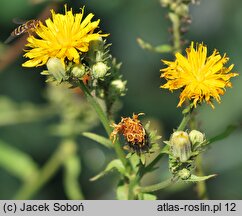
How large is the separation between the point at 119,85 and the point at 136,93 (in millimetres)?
2151

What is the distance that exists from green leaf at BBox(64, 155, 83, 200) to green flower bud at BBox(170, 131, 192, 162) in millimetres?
1314

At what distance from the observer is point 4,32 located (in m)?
4.92

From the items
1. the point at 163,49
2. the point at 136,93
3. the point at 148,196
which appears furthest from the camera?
the point at 136,93

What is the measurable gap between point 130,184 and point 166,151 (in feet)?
0.87

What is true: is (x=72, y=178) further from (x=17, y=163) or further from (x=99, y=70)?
(x=99, y=70)

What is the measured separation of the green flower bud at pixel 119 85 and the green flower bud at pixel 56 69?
1.09ft

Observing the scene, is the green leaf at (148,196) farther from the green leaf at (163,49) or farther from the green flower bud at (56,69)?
the green leaf at (163,49)

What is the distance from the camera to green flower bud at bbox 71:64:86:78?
8.81ft

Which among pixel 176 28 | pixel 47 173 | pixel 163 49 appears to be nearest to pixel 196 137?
pixel 163 49

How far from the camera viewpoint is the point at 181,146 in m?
2.58

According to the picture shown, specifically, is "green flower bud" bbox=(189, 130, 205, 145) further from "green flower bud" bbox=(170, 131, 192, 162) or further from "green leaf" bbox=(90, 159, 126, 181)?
"green leaf" bbox=(90, 159, 126, 181)

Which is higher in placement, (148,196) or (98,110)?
(98,110)

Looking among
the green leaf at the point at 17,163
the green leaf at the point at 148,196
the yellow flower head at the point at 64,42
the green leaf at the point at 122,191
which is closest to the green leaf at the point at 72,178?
the green leaf at the point at 17,163

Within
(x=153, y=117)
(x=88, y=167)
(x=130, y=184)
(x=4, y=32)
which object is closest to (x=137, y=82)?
(x=153, y=117)
